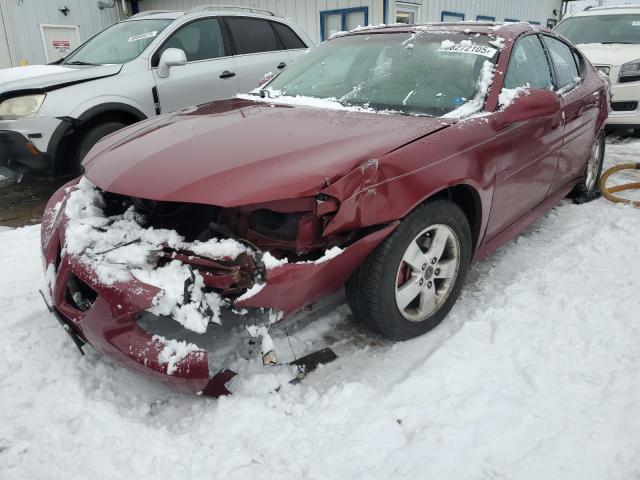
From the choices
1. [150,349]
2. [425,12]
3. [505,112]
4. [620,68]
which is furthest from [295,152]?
[425,12]

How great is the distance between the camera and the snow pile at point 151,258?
6.06 ft

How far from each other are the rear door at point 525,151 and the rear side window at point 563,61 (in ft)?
0.51

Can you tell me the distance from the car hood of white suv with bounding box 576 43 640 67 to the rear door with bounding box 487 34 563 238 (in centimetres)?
431

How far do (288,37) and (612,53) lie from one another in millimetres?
4675

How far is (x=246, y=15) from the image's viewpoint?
5.84 m

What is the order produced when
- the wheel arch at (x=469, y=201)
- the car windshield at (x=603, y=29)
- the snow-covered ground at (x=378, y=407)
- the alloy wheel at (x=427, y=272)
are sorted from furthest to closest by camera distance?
the car windshield at (x=603, y=29)
the wheel arch at (x=469, y=201)
the alloy wheel at (x=427, y=272)
the snow-covered ground at (x=378, y=407)

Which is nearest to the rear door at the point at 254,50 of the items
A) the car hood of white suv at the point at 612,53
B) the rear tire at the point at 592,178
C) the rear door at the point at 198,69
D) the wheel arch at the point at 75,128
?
the rear door at the point at 198,69

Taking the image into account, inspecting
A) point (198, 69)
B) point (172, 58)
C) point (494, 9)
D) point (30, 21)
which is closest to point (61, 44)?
point (30, 21)

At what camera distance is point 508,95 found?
2758 millimetres

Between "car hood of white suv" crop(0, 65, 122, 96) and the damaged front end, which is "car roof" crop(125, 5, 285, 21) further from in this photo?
the damaged front end

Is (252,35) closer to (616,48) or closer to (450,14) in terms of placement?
(616,48)

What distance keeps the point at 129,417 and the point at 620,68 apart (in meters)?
7.53

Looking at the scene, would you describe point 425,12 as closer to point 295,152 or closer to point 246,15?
point 246,15

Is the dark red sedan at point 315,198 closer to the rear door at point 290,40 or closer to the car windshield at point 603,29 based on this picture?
the rear door at point 290,40
